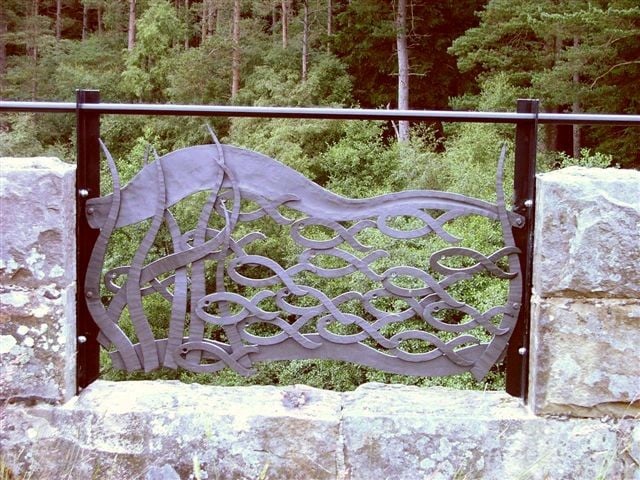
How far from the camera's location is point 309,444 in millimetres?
2133

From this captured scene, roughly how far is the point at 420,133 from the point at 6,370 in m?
17.1

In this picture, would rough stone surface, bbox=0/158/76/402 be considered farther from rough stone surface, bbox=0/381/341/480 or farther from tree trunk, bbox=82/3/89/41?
tree trunk, bbox=82/3/89/41

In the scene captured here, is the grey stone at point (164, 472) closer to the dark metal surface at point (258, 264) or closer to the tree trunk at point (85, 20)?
the dark metal surface at point (258, 264)

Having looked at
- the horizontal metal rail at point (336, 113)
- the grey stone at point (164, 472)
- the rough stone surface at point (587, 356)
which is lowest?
the grey stone at point (164, 472)

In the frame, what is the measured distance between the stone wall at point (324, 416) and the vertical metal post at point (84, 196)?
49 millimetres

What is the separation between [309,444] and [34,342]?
850mm

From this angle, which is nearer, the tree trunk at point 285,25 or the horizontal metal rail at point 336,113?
the horizontal metal rail at point 336,113

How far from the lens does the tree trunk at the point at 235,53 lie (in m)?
21.6

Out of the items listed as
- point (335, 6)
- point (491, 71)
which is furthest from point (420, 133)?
point (335, 6)

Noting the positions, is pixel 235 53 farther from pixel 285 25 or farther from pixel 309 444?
pixel 309 444

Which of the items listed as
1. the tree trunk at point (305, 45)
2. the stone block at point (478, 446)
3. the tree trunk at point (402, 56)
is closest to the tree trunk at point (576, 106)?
the tree trunk at point (402, 56)

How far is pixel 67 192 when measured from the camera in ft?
7.05

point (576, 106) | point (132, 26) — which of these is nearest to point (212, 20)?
point (132, 26)

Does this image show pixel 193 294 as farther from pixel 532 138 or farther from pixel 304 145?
pixel 304 145
